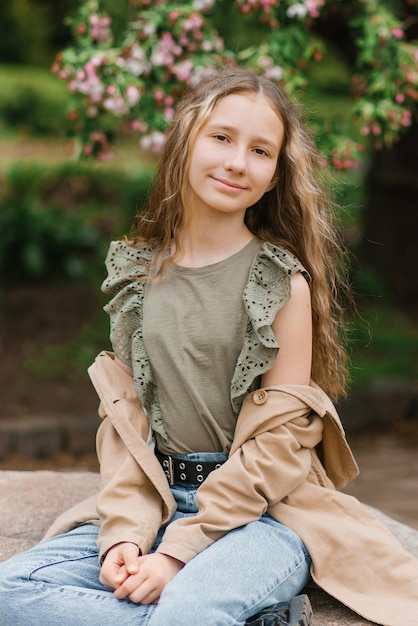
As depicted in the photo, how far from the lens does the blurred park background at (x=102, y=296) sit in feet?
15.7

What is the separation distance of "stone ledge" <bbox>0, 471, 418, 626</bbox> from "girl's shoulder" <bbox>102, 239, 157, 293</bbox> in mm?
878

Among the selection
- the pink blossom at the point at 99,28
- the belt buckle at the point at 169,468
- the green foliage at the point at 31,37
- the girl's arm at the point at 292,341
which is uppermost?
the pink blossom at the point at 99,28

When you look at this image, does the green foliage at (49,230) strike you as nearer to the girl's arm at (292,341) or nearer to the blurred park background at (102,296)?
the blurred park background at (102,296)

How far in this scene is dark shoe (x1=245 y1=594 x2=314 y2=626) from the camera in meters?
2.16

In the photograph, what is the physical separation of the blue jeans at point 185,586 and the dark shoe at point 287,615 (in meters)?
0.02

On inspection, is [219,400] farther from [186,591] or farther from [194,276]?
[186,591]

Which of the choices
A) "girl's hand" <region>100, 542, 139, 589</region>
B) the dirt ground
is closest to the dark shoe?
"girl's hand" <region>100, 542, 139, 589</region>

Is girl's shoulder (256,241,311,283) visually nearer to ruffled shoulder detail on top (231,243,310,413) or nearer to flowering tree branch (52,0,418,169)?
ruffled shoulder detail on top (231,243,310,413)

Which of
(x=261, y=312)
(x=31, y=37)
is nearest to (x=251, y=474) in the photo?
(x=261, y=312)

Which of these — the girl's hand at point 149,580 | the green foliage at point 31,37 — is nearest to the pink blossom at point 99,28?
the girl's hand at point 149,580

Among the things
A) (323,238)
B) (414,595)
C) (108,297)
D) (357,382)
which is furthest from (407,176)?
(414,595)

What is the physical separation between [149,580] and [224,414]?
478 mm

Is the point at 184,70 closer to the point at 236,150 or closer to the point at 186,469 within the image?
the point at 236,150

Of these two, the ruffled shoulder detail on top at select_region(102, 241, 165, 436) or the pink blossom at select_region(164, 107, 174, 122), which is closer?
the ruffled shoulder detail on top at select_region(102, 241, 165, 436)
